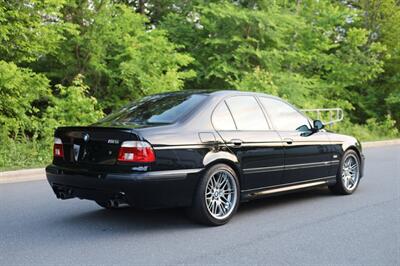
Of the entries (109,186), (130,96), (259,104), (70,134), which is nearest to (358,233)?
(259,104)

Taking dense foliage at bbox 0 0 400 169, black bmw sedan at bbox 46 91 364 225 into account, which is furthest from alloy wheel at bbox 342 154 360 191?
dense foliage at bbox 0 0 400 169

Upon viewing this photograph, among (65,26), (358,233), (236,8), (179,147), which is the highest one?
(236,8)

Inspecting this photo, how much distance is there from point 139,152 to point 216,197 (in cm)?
113

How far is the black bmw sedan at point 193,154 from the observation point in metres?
5.25

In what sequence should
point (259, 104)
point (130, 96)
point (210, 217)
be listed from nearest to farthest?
point (210, 217) → point (259, 104) → point (130, 96)

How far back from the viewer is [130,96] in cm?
Result: 1725

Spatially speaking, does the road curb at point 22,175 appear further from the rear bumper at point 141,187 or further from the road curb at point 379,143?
the road curb at point 379,143

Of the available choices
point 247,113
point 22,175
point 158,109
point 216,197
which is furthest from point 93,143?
point 22,175

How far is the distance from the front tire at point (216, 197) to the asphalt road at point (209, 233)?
0.13m

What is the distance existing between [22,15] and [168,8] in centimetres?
1124

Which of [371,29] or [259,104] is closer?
[259,104]

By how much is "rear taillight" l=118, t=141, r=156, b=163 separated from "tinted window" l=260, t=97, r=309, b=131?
208cm

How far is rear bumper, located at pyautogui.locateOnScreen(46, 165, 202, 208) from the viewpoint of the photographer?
515cm

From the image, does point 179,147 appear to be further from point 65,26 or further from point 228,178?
point 65,26
